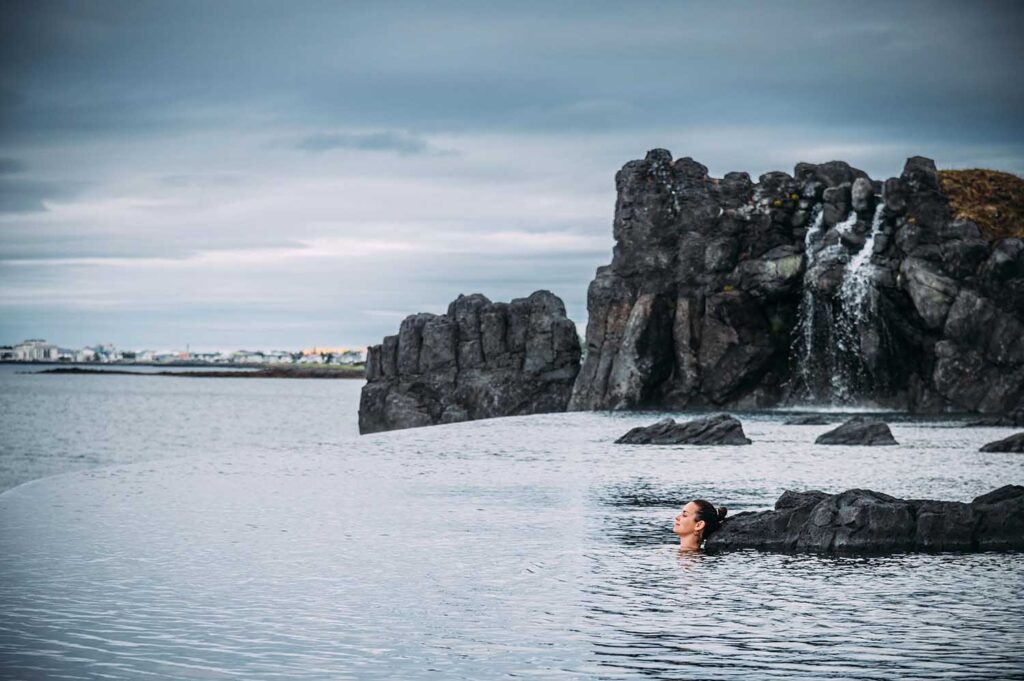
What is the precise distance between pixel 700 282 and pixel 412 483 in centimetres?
5543

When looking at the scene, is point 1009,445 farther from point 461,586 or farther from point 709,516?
point 461,586

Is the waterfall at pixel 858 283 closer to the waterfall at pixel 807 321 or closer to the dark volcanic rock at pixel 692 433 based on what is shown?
the waterfall at pixel 807 321

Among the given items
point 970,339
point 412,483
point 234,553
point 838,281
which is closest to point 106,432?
point 838,281

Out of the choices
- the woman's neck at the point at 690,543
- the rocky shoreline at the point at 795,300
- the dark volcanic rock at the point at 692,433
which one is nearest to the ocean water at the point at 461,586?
the woman's neck at the point at 690,543

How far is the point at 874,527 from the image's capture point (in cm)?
1916

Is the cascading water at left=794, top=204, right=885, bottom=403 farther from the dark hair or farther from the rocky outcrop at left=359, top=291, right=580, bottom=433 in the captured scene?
the dark hair

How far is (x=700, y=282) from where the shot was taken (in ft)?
271

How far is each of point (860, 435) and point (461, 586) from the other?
31463 mm

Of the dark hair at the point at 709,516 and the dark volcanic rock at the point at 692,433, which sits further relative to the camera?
the dark volcanic rock at the point at 692,433

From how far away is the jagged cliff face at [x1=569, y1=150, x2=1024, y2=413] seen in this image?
71062mm

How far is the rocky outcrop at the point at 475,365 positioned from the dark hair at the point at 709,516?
237 feet

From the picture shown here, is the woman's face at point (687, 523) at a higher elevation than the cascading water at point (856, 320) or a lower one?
lower

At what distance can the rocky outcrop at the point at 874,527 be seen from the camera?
19000 millimetres

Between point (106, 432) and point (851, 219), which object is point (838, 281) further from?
point (106, 432)
